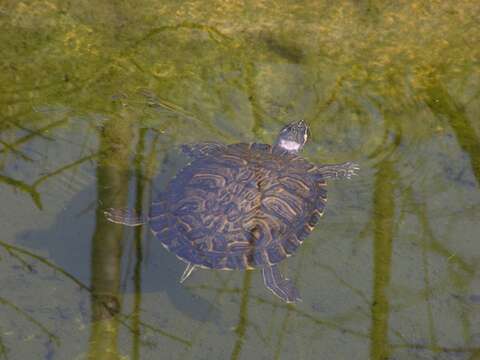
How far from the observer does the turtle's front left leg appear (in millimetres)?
3975

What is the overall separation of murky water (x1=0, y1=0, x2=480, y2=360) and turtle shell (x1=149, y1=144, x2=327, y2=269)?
0.51 feet

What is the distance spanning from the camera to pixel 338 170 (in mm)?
3998

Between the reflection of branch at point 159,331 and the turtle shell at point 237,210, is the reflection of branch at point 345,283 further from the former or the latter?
the reflection of branch at point 159,331

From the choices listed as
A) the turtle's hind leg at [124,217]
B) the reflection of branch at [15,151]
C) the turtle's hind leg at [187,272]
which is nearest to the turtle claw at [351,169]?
the turtle's hind leg at [187,272]

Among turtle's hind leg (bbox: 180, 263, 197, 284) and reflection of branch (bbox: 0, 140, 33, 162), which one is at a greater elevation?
reflection of branch (bbox: 0, 140, 33, 162)

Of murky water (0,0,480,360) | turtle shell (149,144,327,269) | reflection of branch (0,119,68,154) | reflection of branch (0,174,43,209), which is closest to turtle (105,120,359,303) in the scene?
turtle shell (149,144,327,269)

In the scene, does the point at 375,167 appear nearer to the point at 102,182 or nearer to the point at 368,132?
the point at 368,132

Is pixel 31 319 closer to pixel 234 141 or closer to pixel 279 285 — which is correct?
pixel 279 285

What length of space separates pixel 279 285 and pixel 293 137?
3.49 ft

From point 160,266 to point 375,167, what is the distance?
143cm

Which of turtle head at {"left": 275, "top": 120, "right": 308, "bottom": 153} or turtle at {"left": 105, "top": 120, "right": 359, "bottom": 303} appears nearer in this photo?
turtle at {"left": 105, "top": 120, "right": 359, "bottom": 303}

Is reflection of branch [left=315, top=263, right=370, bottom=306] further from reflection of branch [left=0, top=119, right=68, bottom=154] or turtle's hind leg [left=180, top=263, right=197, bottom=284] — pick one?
reflection of branch [left=0, top=119, right=68, bottom=154]

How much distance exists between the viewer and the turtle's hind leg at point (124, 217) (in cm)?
360

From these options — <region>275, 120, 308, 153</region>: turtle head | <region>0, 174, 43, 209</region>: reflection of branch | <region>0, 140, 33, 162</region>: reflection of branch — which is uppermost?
<region>275, 120, 308, 153</region>: turtle head
